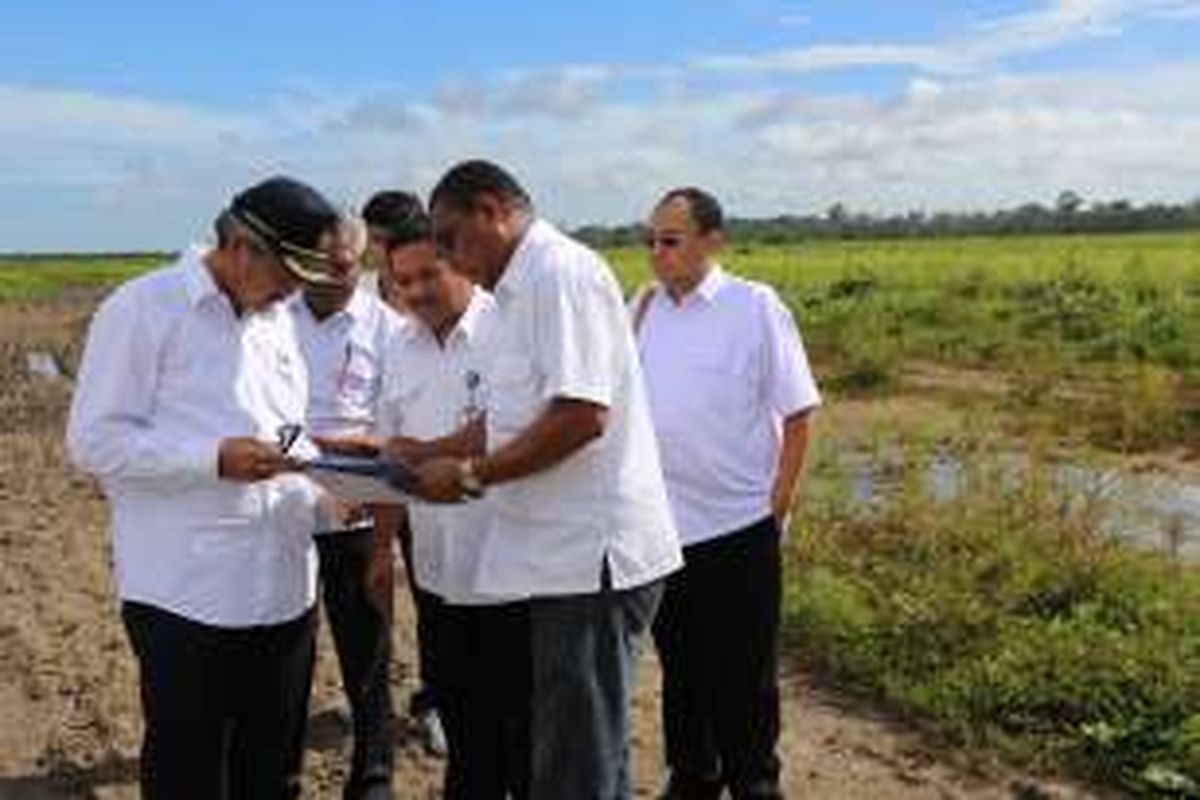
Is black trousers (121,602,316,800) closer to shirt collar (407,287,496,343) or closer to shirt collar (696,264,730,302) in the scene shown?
shirt collar (407,287,496,343)

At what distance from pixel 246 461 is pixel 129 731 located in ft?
10.4

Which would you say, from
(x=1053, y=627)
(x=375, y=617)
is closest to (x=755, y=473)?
(x=375, y=617)

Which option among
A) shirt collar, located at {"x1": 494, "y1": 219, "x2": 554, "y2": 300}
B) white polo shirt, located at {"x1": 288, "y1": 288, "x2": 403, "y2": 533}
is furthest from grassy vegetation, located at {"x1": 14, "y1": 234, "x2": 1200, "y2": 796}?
shirt collar, located at {"x1": 494, "y1": 219, "x2": 554, "y2": 300}

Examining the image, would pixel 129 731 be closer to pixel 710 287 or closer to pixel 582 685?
pixel 710 287

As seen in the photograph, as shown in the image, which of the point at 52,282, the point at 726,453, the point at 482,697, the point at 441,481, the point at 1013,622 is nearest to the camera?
the point at 441,481

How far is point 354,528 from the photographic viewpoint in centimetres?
508

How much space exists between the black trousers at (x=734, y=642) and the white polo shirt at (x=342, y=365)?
3.29 feet

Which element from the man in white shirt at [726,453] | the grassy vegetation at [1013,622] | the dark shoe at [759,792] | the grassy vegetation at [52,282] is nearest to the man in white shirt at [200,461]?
the man in white shirt at [726,453]

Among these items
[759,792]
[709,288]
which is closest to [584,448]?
[709,288]

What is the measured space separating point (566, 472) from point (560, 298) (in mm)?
362

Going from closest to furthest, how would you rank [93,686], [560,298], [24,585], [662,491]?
1. [560,298]
2. [662,491]
3. [93,686]
4. [24,585]

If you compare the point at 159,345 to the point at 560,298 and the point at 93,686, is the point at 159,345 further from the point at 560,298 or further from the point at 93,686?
the point at 93,686

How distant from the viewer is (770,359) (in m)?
5.10

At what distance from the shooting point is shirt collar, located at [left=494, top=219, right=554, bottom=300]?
3.58m
